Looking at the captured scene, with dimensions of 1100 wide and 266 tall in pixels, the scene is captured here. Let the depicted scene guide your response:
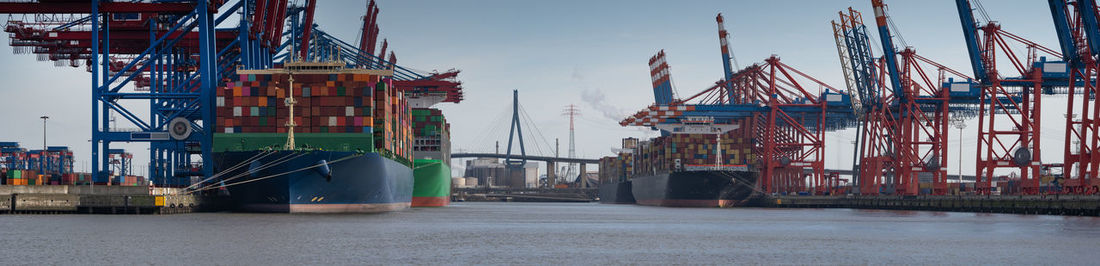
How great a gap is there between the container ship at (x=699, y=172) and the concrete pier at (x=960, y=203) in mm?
2896

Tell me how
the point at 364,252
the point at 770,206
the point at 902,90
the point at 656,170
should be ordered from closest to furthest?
the point at 364,252 → the point at 902,90 → the point at 770,206 → the point at 656,170

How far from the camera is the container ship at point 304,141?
54406mm

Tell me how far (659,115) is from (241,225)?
6628cm

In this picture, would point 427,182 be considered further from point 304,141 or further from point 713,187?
point 304,141

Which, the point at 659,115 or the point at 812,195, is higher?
the point at 659,115

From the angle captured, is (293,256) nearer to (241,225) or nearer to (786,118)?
(241,225)

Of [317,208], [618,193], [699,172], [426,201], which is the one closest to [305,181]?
[317,208]

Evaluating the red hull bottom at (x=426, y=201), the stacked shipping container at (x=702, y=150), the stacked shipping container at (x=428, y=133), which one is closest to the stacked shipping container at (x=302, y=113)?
the red hull bottom at (x=426, y=201)

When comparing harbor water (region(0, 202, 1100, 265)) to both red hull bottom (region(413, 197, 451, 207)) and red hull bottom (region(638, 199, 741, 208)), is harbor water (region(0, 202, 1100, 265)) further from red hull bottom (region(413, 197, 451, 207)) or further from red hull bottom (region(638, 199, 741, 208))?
red hull bottom (region(638, 199, 741, 208))

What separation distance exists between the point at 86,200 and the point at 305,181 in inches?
370

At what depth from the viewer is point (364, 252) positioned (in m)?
29.7

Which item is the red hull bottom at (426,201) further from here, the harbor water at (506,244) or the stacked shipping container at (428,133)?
the harbor water at (506,244)

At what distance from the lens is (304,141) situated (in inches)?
2242

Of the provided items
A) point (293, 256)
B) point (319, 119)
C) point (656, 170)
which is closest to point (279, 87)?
point (319, 119)
